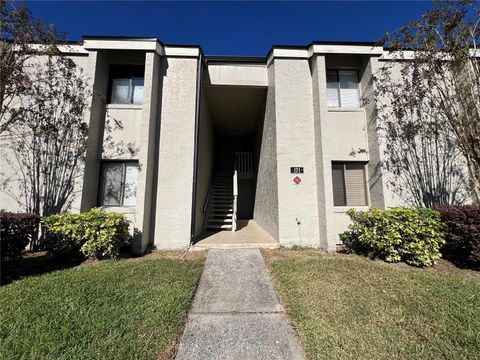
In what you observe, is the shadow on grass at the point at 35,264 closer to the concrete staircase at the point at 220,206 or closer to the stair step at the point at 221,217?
the concrete staircase at the point at 220,206

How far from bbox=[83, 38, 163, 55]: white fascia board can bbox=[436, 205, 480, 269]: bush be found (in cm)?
921

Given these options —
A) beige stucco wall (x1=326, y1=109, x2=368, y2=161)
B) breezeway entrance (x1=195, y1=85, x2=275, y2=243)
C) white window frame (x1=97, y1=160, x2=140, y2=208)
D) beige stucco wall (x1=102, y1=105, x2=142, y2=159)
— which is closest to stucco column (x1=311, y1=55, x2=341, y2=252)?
beige stucco wall (x1=326, y1=109, x2=368, y2=161)

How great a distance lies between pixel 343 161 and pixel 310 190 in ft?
4.81

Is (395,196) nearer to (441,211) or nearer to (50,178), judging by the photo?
(441,211)

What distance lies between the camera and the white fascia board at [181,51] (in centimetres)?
668

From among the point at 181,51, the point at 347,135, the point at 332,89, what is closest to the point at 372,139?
the point at 347,135

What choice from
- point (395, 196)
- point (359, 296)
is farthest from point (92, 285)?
point (395, 196)

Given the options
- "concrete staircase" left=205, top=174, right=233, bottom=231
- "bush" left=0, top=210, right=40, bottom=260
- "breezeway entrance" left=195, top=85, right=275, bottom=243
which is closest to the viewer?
"bush" left=0, top=210, right=40, bottom=260

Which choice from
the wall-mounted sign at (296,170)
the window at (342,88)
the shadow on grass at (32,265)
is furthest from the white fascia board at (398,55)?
the shadow on grass at (32,265)

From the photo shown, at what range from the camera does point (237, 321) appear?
2916 millimetres

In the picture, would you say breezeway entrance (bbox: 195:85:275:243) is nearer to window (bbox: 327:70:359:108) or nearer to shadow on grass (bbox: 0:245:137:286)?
window (bbox: 327:70:359:108)

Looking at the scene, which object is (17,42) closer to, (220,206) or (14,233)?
(14,233)

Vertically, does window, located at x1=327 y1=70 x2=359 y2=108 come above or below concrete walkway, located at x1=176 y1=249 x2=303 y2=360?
above

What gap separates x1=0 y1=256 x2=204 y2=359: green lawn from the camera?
7.45ft
